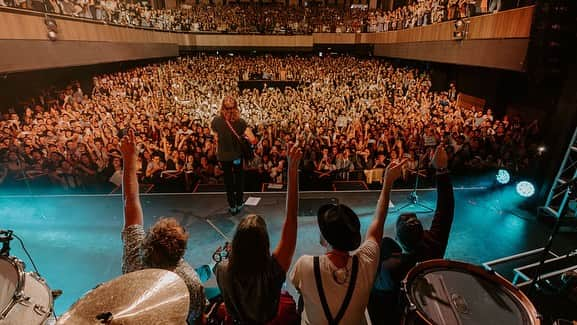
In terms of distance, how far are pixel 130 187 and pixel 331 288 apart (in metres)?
1.41

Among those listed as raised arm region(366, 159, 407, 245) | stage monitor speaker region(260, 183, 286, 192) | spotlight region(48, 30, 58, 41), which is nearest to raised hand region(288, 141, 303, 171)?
raised arm region(366, 159, 407, 245)

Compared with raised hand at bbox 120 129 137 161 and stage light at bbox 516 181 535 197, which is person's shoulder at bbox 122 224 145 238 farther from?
stage light at bbox 516 181 535 197

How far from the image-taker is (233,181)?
3861 millimetres

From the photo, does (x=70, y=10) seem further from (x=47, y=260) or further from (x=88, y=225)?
(x=47, y=260)

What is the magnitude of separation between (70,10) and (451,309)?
32.5 ft

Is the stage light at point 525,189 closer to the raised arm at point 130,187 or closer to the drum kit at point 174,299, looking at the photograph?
the drum kit at point 174,299

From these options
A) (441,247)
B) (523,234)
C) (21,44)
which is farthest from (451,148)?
(21,44)

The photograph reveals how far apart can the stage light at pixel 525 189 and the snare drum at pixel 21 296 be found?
17.8 feet

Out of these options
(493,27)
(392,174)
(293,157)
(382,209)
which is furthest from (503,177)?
(493,27)

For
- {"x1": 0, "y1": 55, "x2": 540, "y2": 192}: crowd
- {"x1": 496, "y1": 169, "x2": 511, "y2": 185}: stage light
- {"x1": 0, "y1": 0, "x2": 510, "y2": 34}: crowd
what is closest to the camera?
{"x1": 496, "y1": 169, "x2": 511, "y2": 185}: stage light

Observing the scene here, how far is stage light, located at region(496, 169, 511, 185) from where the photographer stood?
14.5 ft

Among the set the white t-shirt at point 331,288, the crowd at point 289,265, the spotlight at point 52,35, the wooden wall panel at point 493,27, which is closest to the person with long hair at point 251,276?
the crowd at point 289,265

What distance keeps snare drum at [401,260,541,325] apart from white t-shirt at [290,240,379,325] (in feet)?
0.96

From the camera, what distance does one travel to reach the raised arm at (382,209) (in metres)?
1.54
